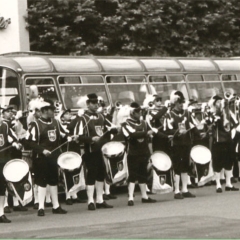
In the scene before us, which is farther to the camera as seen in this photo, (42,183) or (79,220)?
(42,183)

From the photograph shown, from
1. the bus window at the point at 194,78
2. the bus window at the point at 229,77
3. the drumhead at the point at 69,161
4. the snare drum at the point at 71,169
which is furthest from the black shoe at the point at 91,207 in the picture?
the bus window at the point at 229,77

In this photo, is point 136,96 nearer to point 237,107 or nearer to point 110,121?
point 237,107

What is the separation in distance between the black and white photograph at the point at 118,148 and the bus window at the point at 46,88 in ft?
0.08

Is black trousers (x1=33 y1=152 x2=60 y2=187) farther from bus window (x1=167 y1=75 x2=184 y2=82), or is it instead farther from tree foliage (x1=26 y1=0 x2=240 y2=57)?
tree foliage (x1=26 y1=0 x2=240 y2=57)

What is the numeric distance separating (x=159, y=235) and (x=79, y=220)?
256 cm

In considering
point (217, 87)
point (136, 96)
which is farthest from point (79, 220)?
point (217, 87)

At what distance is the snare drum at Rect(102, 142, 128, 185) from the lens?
53.2 ft

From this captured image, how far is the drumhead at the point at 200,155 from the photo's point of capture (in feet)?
57.8

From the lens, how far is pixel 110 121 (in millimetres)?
16688

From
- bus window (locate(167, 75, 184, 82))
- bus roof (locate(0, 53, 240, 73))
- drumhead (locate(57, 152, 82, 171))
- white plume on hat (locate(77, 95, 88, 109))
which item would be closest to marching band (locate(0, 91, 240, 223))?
drumhead (locate(57, 152, 82, 171))

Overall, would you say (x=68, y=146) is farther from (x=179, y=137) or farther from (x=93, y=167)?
(x=179, y=137)

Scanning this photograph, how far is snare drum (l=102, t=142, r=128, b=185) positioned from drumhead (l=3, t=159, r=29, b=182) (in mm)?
1832

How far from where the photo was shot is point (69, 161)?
51.6ft

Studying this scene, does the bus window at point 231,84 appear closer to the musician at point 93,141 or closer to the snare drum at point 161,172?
the snare drum at point 161,172
